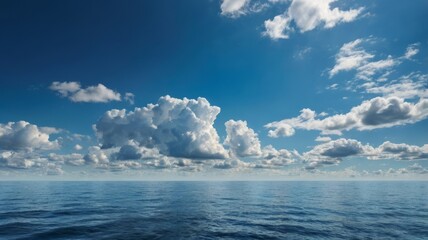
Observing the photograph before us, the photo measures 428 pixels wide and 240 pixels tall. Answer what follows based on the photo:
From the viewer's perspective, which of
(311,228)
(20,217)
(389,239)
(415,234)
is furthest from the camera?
(20,217)

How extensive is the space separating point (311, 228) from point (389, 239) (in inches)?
489

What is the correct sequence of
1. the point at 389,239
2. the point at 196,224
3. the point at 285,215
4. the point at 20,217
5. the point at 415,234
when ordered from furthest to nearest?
1. the point at 285,215
2. the point at 20,217
3. the point at 196,224
4. the point at 415,234
5. the point at 389,239

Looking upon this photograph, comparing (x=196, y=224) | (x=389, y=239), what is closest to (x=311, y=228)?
(x=389, y=239)

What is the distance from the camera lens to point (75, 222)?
A: 2208 inches

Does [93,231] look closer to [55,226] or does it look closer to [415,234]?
[55,226]

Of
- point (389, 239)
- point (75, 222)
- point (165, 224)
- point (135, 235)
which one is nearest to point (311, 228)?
point (389, 239)

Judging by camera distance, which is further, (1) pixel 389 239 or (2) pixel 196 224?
(2) pixel 196 224

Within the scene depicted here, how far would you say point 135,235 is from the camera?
44.5 m

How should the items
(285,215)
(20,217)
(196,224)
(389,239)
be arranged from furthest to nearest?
(285,215) < (20,217) < (196,224) < (389,239)

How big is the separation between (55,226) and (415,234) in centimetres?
6521

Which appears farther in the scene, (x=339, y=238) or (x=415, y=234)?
(x=415, y=234)

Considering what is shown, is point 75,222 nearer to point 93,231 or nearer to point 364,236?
point 93,231

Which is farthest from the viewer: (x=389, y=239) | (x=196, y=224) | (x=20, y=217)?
(x=20, y=217)

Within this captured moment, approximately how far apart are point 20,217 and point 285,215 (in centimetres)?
6183
